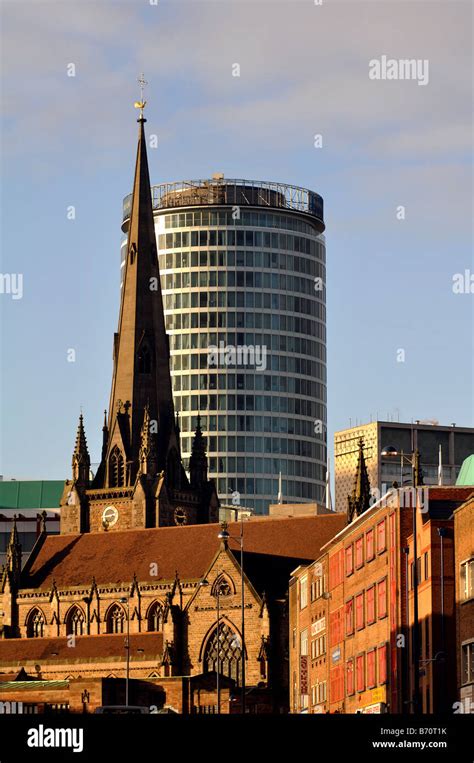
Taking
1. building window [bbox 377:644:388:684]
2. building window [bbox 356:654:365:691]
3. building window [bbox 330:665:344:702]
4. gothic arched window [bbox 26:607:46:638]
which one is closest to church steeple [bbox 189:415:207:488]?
gothic arched window [bbox 26:607:46:638]

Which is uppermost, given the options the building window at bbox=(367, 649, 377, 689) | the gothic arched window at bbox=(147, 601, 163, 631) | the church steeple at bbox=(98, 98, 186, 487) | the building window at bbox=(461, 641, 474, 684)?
the church steeple at bbox=(98, 98, 186, 487)

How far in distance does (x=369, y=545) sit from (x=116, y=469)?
69.0m

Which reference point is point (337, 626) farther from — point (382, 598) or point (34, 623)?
point (34, 623)

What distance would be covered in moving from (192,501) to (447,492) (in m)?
81.8

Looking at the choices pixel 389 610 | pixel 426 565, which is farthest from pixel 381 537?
pixel 426 565

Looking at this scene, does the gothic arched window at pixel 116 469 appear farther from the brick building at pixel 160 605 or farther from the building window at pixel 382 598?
the building window at pixel 382 598

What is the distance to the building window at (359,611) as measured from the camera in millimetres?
89938

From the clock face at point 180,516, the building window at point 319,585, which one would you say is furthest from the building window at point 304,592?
the clock face at point 180,516

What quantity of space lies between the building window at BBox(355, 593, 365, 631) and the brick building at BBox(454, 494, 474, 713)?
21.1 m

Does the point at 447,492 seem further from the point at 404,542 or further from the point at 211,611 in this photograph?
the point at 211,611

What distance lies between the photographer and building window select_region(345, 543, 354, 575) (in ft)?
310

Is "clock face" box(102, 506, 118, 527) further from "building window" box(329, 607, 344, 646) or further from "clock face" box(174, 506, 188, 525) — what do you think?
"building window" box(329, 607, 344, 646)

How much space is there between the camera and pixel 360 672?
90375 mm

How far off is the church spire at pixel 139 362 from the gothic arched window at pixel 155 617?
1258cm
